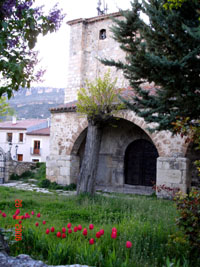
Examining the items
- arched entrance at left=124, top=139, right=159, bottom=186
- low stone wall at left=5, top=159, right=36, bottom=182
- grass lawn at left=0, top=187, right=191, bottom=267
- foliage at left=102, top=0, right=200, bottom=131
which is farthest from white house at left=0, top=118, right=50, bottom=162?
grass lawn at left=0, top=187, right=191, bottom=267

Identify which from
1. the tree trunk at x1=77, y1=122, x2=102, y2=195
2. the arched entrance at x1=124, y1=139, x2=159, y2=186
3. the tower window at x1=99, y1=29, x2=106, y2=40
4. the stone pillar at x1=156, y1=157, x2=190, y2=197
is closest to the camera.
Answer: the tree trunk at x1=77, y1=122, x2=102, y2=195

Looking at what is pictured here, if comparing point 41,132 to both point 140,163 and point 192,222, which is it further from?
point 192,222

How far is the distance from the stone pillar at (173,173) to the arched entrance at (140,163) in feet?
8.37

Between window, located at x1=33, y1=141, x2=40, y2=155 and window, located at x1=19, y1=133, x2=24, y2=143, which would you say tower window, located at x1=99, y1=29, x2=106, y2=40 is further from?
window, located at x1=19, y1=133, x2=24, y2=143

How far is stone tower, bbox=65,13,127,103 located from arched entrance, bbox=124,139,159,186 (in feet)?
14.6

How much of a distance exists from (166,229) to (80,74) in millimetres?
11596

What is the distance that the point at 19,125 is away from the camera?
29.7 m

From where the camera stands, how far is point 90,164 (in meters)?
7.93

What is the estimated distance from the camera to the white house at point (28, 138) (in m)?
27.8

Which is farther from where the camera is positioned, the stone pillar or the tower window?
the tower window

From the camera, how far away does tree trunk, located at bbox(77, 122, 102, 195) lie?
7785 mm

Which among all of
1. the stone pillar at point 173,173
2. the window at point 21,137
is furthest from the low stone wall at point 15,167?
the window at point 21,137

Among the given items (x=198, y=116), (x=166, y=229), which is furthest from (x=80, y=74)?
(x=166, y=229)

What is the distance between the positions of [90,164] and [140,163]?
4.51 metres
